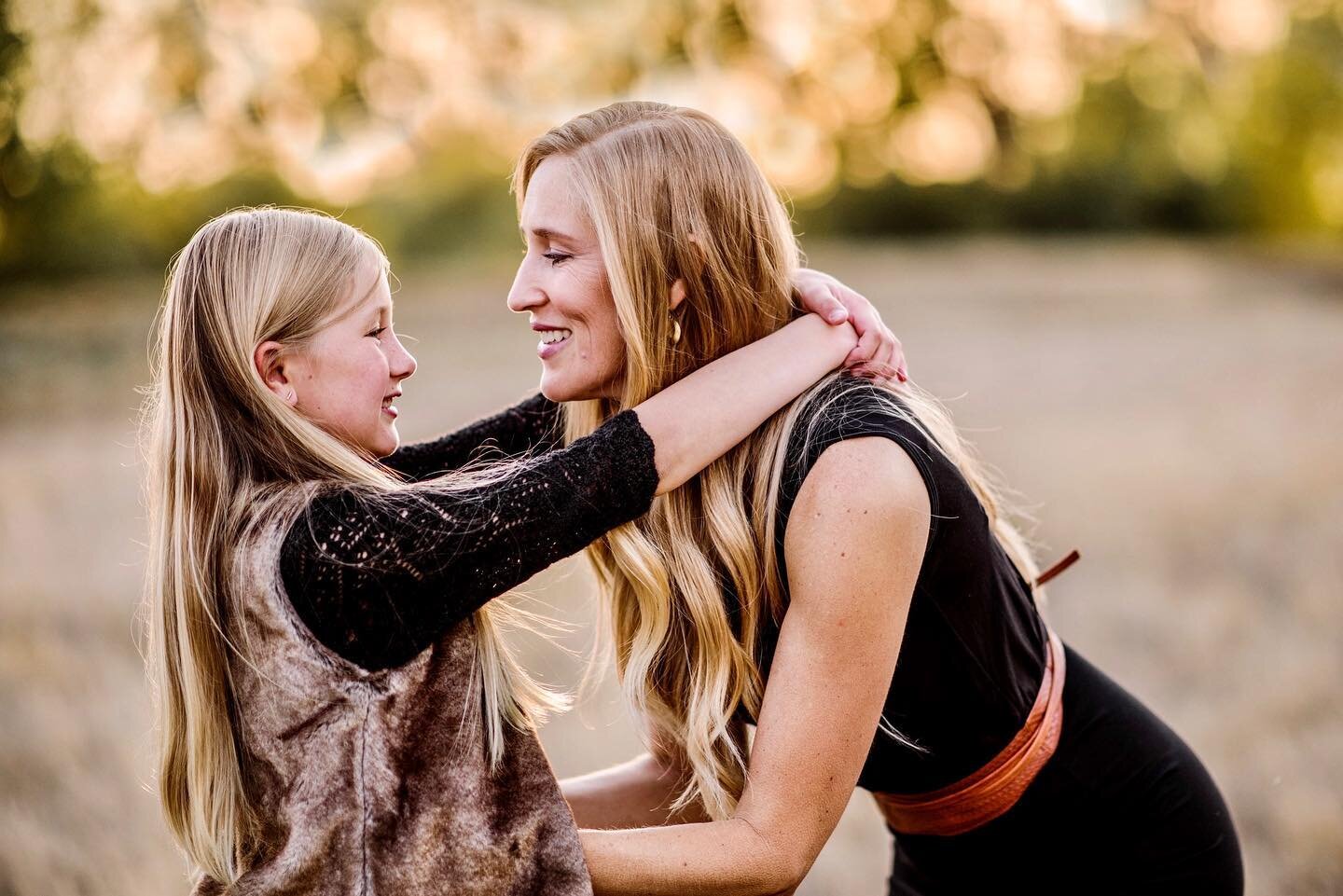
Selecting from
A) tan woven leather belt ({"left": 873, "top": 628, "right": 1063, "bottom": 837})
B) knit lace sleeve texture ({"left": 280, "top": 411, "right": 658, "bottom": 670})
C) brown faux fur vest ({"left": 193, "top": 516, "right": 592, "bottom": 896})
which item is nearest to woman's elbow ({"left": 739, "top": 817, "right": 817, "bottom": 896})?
brown faux fur vest ({"left": 193, "top": 516, "right": 592, "bottom": 896})

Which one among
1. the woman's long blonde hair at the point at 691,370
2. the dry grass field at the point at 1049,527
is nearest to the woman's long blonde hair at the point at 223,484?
the woman's long blonde hair at the point at 691,370

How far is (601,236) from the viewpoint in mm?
2205

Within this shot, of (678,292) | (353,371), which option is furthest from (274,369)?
(678,292)

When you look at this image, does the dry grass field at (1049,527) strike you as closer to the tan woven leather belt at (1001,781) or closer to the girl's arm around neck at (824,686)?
the tan woven leather belt at (1001,781)

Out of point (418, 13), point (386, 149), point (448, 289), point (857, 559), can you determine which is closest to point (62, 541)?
point (857, 559)

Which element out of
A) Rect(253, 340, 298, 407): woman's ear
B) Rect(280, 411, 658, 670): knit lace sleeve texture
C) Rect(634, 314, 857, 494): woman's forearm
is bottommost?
Rect(280, 411, 658, 670): knit lace sleeve texture

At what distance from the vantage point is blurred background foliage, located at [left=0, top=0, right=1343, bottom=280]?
16.5 m

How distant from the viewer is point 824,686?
1.89 m

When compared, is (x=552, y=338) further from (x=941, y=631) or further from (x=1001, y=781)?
(x=1001, y=781)

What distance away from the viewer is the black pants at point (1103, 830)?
219cm

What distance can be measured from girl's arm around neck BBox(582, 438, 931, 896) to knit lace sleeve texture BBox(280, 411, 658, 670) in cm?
36

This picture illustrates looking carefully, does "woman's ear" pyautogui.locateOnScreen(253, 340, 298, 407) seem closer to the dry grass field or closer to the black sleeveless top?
the dry grass field

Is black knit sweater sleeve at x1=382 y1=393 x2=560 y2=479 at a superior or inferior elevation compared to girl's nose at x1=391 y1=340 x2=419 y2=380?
inferior

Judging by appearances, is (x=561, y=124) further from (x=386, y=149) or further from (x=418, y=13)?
(x=386, y=149)
